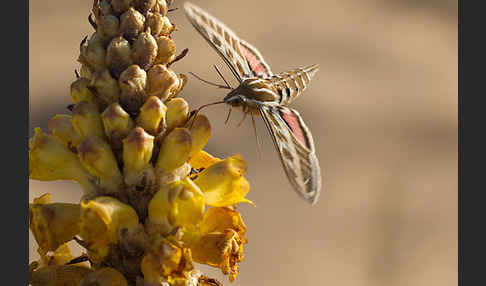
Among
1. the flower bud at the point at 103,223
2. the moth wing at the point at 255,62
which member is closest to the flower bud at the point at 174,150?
the flower bud at the point at 103,223

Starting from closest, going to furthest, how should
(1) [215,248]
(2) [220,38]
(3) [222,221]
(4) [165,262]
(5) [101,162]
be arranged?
(4) [165,262], (5) [101,162], (1) [215,248], (3) [222,221], (2) [220,38]

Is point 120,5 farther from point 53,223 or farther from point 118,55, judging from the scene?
point 53,223

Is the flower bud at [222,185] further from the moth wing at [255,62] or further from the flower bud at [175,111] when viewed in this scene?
the moth wing at [255,62]

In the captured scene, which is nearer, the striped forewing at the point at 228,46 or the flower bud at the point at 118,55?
the flower bud at the point at 118,55

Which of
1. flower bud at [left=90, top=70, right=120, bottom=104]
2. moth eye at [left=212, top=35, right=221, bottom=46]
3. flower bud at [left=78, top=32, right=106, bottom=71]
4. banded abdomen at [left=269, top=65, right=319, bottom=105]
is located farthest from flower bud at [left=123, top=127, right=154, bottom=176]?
banded abdomen at [left=269, top=65, right=319, bottom=105]

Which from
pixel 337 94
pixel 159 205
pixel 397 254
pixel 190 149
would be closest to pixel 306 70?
pixel 190 149

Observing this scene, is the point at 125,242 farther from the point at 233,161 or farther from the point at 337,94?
the point at 337,94

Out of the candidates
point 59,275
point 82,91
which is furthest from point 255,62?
point 59,275

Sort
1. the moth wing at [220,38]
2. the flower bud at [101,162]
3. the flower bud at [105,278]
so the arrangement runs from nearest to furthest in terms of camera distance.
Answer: the flower bud at [105,278], the flower bud at [101,162], the moth wing at [220,38]
